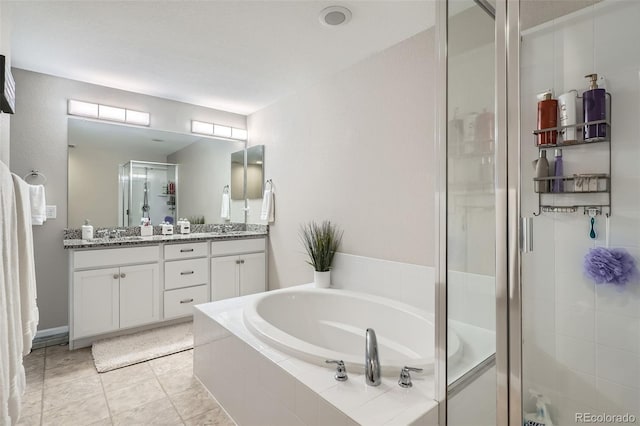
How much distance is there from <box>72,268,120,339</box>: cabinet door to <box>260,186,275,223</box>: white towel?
150 centimetres

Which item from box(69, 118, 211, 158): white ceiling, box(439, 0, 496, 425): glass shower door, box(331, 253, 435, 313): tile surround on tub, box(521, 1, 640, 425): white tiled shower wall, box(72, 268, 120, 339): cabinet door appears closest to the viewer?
box(439, 0, 496, 425): glass shower door

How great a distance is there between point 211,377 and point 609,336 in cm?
206

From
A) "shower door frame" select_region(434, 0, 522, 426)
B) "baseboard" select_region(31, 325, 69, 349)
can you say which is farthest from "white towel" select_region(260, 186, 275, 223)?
"shower door frame" select_region(434, 0, 522, 426)

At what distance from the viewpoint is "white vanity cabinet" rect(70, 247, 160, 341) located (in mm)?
2660

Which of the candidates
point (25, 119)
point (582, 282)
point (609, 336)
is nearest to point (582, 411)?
point (609, 336)

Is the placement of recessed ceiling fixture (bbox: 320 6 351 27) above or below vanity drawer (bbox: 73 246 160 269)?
above

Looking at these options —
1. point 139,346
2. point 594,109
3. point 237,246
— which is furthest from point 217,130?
point 594,109

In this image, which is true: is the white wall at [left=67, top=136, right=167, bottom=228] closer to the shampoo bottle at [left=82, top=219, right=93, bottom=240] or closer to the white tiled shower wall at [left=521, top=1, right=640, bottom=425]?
the shampoo bottle at [left=82, top=219, right=93, bottom=240]

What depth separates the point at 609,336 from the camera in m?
1.34

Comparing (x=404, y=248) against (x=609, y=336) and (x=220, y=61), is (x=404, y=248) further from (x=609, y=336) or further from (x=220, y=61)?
(x=220, y=61)

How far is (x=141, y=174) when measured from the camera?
343 centimetres

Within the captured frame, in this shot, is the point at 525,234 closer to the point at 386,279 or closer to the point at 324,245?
the point at 386,279

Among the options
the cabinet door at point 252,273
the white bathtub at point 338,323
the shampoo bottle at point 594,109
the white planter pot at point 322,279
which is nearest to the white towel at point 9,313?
the white bathtub at point 338,323

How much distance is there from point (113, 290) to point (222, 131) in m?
2.13
